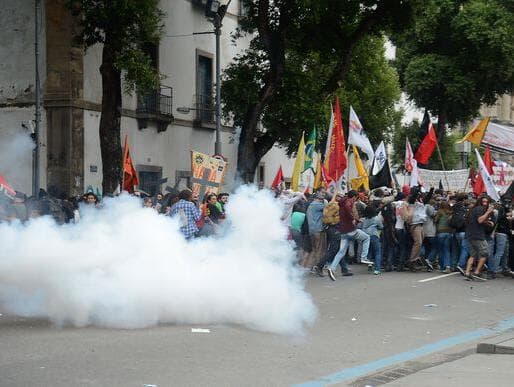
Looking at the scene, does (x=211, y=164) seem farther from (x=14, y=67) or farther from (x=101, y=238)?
(x=14, y=67)

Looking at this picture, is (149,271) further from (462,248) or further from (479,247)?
(462,248)

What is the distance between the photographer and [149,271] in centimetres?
1020

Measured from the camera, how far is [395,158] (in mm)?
46719

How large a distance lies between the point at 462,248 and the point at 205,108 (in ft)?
50.2

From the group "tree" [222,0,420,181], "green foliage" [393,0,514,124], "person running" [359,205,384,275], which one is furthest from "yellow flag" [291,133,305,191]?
"green foliage" [393,0,514,124]

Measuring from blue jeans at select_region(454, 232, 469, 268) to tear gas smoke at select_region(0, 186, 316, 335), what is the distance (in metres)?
7.78

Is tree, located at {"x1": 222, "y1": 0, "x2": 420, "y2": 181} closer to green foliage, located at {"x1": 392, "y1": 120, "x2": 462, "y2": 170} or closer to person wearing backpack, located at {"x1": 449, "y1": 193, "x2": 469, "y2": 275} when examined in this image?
person wearing backpack, located at {"x1": 449, "y1": 193, "x2": 469, "y2": 275}

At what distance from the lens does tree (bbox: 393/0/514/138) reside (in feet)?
112

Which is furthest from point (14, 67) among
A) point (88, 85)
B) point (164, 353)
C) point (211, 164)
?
point (164, 353)

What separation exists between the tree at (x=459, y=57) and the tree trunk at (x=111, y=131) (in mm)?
14768

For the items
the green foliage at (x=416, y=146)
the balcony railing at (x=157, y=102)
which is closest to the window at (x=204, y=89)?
the balcony railing at (x=157, y=102)

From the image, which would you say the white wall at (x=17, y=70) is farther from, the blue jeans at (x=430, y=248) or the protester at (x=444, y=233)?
the protester at (x=444, y=233)

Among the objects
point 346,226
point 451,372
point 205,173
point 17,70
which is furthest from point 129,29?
point 451,372

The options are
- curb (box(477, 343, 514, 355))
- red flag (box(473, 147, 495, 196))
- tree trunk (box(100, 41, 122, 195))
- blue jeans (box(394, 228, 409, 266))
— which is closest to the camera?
curb (box(477, 343, 514, 355))
